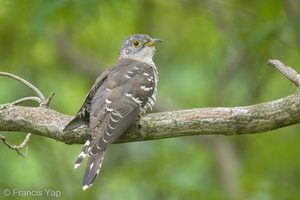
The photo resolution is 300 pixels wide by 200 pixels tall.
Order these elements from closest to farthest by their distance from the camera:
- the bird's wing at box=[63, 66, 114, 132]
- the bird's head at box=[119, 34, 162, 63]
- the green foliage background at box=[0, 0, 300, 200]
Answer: the bird's wing at box=[63, 66, 114, 132] → the bird's head at box=[119, 34, 162, 63] → the green foliage background at box=[0, 0, 300, 200]

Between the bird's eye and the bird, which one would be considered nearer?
the bird

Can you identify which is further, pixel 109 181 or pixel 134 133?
pixel 109 181

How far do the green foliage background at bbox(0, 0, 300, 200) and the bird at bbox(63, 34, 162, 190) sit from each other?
1.26 m

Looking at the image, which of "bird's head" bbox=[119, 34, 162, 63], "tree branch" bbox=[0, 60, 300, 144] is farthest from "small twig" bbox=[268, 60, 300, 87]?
"bird's head" bbox=[119, 34, 162, 63]

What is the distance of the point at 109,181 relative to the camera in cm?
736

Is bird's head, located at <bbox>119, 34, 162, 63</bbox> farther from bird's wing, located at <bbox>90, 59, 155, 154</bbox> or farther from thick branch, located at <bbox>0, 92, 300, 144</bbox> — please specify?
thick branch, located at <bbox>0, 92, 300, 144</bbox>

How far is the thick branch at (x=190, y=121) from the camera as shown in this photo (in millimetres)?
4035

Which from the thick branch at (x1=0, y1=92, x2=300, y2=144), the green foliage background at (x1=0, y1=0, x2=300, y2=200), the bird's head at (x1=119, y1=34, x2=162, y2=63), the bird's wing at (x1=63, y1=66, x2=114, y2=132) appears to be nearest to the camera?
the thick branch at (x1=0, y1=92, x2=300, y2=144)

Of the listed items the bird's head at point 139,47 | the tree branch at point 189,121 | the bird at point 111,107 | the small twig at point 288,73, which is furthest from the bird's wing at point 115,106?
the small twig at point 288,73

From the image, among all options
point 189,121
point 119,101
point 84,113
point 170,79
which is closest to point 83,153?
point 84,113

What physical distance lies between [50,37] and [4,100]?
1370mm

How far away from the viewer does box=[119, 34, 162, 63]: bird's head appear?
20.9 ft

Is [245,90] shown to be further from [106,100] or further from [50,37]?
[106,100]

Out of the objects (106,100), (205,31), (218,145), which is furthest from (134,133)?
(205,31)
